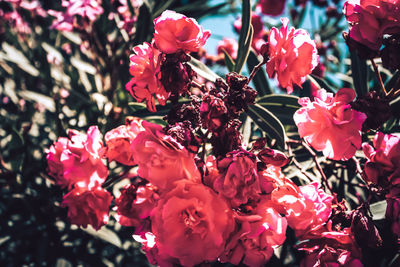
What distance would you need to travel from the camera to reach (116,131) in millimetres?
818

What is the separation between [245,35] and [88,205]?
68 centimetres

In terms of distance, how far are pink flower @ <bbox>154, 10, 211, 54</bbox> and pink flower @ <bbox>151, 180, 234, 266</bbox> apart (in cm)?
29

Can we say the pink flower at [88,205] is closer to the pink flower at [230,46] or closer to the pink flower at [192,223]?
the pink flower at [192,223]

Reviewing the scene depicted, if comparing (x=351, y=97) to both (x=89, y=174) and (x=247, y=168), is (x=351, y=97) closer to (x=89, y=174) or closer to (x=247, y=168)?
(x=247, y=168)

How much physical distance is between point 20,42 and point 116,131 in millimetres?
1352

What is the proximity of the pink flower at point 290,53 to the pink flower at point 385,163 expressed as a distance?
0.23 m

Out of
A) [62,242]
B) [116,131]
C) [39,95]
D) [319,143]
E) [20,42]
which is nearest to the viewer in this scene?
[319,143]

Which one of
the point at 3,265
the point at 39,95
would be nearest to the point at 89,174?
the point at 39,95

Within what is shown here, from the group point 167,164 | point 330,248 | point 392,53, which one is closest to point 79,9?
point 167,164

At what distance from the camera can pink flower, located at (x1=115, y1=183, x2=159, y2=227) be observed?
68 cm

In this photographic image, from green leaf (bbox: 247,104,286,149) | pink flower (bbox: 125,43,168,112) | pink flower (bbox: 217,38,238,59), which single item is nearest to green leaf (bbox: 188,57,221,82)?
green leaf (bbox: 247,104,286,149)

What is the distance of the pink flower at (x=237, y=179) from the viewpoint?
1.79ft

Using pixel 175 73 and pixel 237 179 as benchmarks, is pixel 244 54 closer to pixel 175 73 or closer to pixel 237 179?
pixel 175 73

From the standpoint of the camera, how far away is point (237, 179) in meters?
0.54
